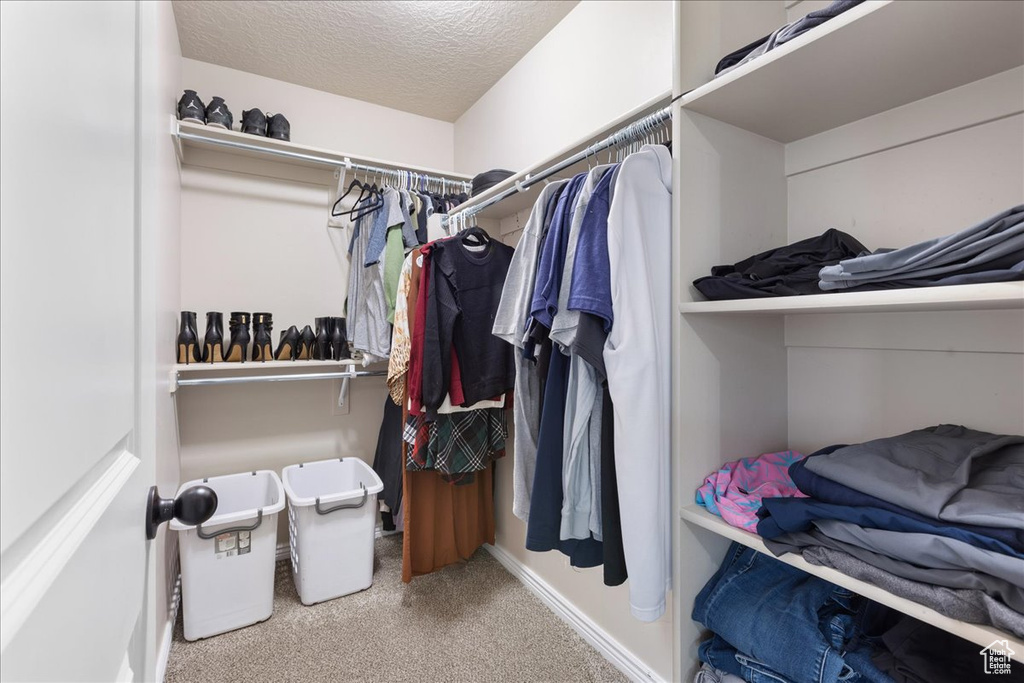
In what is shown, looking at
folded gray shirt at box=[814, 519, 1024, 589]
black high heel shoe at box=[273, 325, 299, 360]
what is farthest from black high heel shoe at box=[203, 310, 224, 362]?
folded gray shirt at box=[814, 519, 1024, 589]

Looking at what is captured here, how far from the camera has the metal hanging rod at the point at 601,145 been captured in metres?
1.17

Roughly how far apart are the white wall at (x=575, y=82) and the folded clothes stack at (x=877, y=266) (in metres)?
0.76

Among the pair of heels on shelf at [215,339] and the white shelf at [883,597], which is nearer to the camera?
the white shelf at [883,597]

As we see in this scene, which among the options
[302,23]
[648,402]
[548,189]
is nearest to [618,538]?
[648,402]

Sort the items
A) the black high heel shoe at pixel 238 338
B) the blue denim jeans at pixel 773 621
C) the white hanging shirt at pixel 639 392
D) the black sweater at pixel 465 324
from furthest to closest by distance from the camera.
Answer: the black high heel shoe at pixel 238 338, the black sweater at pixel 465 324, the white hanging shirt at pixel 639 392, the blue denim jeans at pixel 773 621

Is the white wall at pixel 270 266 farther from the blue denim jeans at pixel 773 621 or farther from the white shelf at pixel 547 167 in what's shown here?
the blue denim jeans at pixel 773 621

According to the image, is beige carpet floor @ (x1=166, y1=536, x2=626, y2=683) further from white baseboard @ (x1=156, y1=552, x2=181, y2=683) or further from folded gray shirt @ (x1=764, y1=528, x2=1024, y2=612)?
folded gray shirt @ (x1=764, y1=528, x2=1024, y2=612)

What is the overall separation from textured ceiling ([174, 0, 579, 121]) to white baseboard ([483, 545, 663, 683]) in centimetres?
242

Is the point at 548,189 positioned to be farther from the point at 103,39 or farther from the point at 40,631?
the point at 40,631

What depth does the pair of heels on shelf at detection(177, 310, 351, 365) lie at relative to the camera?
1.95 meters

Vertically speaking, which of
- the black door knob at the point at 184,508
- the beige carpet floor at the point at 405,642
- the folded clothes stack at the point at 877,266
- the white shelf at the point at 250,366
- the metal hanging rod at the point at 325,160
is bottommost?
the beige carpet floor at the point at 405,642

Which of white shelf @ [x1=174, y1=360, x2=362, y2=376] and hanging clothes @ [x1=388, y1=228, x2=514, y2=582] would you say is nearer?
hanging clothes @ [x1=388, y1=228, x2=514, y2=582]

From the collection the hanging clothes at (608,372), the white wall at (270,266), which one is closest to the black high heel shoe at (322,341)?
the white wall at (270,266)

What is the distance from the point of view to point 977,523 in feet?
2.05
